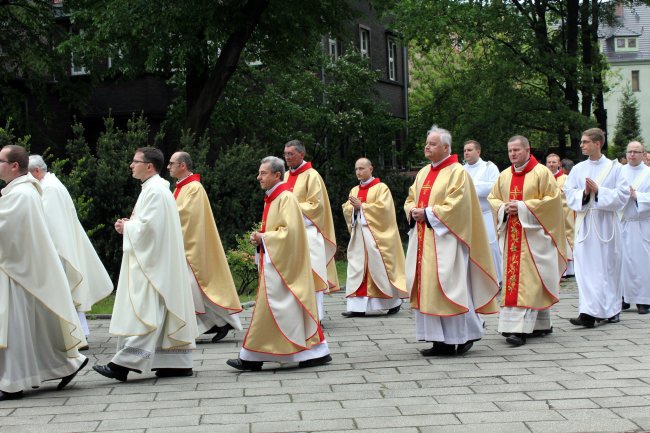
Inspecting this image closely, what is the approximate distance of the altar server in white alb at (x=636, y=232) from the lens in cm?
1250

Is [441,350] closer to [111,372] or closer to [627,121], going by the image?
[111,372]

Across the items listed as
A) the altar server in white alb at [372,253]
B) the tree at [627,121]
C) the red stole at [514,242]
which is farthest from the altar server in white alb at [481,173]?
the tree at [627,121]

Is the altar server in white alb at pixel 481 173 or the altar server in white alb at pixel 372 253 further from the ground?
the altar server in white alb at pixel 481 173

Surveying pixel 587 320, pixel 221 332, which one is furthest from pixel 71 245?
pixel 587 320

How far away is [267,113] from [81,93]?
478 cm

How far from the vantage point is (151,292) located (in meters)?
8.30

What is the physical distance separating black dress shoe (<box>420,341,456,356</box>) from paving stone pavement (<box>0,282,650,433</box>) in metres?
0.15

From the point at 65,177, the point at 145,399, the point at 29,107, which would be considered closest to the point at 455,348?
the point at 145,399

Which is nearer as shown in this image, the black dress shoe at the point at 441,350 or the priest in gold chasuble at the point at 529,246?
the black dress shoe at the point at 441,350

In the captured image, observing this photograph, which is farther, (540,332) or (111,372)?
(540,332)

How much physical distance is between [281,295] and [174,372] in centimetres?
110

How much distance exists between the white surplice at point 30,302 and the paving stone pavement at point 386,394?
24cm

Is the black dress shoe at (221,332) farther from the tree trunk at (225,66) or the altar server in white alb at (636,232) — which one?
the tree trunk at (225,66)

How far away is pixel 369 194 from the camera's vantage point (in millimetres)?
13336
